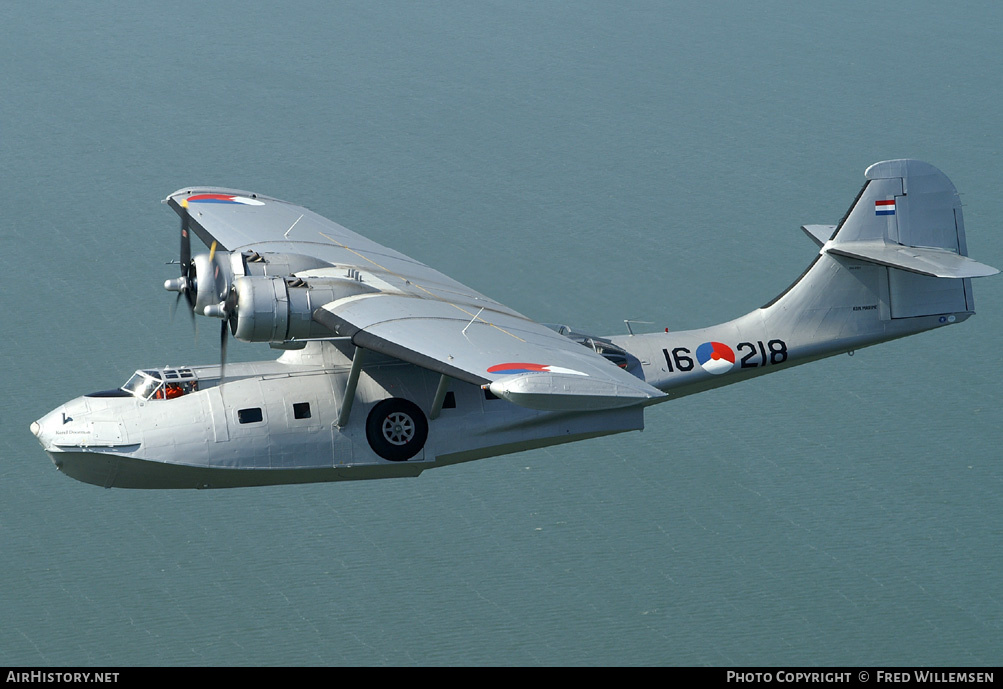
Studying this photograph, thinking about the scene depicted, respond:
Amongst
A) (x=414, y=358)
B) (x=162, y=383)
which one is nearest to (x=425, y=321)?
(x=414, y=358)

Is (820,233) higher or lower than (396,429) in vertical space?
higher

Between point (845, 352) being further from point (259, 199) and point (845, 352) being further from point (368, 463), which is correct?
point (259, 199)

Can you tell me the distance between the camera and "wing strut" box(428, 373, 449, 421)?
24203 millimetres

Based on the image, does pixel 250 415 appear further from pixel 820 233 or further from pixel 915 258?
pixel 915 258

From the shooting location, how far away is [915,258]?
27219 mm

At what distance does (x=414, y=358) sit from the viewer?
2188 centimetres

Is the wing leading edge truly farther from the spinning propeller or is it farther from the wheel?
the wheel

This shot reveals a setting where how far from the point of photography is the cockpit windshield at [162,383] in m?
24.1

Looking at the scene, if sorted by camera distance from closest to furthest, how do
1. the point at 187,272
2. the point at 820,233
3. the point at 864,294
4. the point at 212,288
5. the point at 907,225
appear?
the point at 212,288 → the point at 187,272 → the point at 907,225 → the point at 864,294 → the point at 820,233

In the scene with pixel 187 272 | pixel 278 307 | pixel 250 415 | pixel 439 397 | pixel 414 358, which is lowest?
pixel 250 415

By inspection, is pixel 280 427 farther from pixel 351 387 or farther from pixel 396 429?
pixel 396 429

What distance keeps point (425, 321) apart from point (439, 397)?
184 cm

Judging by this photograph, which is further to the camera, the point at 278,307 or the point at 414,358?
the point at 278,307

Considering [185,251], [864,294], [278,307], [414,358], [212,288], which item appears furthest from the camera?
[864,294]
